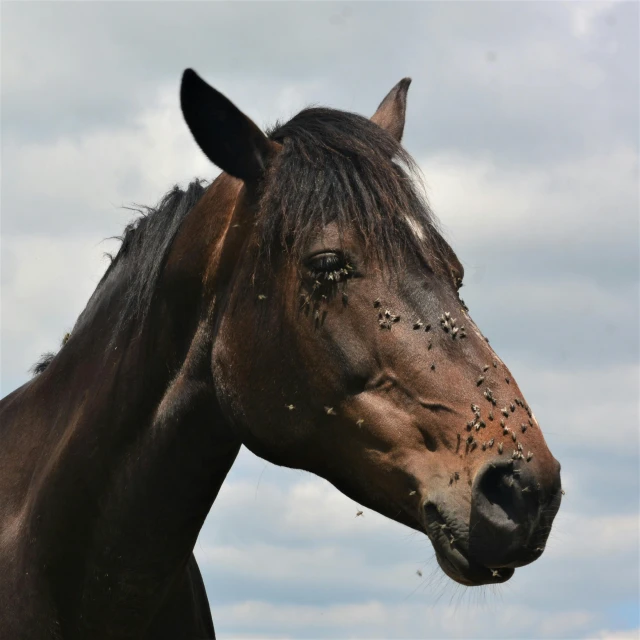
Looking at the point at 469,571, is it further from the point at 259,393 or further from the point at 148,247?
the point at 148,247

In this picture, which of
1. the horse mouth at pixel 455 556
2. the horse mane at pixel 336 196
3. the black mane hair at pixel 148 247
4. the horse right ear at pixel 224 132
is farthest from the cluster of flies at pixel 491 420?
the black mane hair at pixel 148 247

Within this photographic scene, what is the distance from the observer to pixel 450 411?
4.19 metres

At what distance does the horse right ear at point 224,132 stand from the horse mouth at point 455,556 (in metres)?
1.87

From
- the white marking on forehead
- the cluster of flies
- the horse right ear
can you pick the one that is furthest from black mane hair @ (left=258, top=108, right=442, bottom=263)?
the cluster of flies

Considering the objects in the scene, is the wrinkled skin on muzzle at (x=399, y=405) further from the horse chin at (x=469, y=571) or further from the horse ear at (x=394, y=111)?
the horse ear at (x=394, y=111)

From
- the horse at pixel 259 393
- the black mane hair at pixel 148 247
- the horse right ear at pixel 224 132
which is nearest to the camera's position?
the horse at pixel 259 393

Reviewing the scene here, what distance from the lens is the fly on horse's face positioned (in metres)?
4.01

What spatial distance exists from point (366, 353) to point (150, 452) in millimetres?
1274

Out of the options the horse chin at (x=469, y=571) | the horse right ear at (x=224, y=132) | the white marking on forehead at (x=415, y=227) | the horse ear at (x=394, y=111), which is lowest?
the horse chin at (x=469, y=571)

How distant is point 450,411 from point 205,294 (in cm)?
146

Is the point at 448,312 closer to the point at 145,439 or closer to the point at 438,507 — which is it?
the point at 438,507

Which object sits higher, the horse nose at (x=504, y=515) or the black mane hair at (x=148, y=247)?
the black mane hair at (x=148, y=247)

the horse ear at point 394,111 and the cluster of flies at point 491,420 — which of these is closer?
the cluster of flies at point 491,420

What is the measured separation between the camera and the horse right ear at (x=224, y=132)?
16.0 feet
